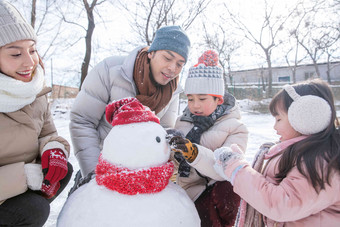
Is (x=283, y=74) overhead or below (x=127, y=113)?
overhead

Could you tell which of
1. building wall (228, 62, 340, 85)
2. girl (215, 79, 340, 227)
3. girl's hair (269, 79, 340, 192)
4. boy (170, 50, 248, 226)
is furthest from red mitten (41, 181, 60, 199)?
building wall (228, 62, 340, 85)

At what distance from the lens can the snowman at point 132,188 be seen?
3.48 ft

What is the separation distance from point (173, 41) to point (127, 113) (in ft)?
2.67

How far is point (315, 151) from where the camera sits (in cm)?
113

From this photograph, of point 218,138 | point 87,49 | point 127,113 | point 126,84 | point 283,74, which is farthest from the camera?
point 283,74

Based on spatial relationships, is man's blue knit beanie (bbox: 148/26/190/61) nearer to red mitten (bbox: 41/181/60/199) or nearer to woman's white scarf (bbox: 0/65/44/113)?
woman's white scarf (bbox: 0/65/44/113)

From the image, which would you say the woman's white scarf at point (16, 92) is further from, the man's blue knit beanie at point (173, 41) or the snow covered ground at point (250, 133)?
the snow covered ground at point (250, 133)

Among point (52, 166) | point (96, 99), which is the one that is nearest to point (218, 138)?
point (96, 99)

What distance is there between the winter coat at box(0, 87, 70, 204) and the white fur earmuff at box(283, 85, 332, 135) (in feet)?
4.27

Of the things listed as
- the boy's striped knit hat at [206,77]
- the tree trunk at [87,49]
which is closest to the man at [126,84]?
the boy's striped knit hat at [206,77]

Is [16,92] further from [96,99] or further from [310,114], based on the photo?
[310,114]

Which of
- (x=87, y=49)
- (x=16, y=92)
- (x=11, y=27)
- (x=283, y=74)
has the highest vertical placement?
(x=87, y=49)

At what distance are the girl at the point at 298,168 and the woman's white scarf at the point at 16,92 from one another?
110 centimetres

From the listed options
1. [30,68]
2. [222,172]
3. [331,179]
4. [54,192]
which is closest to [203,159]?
[222,172]
